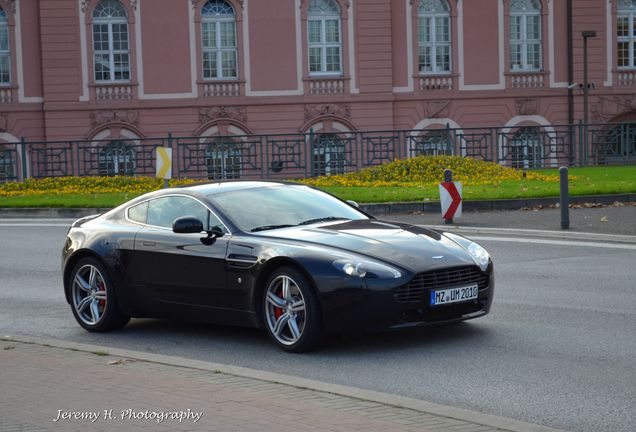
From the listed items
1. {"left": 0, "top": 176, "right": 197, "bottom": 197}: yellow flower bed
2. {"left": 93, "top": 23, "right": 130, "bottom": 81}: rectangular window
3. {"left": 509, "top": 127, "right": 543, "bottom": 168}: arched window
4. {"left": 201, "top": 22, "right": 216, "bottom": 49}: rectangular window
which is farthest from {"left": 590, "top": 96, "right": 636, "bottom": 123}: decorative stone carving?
{"left": 0, "top": 176, "right": 197, "bottom": 197}: yellow flower bed

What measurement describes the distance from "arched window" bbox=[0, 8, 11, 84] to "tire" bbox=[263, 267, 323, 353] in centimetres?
3554

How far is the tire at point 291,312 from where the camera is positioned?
29.5 feet

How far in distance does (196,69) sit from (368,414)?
1440 inches

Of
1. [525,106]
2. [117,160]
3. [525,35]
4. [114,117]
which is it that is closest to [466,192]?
[117,160]

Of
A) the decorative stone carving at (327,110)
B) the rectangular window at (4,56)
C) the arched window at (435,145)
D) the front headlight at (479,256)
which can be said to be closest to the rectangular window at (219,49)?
the decorative stone carving at (327,110)

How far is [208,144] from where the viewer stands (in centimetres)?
3100

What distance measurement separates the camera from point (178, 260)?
32.9 feet

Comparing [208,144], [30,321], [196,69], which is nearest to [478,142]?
[208,144]

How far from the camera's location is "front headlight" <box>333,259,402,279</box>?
29.1 feet

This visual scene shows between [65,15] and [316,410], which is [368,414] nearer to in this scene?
[316,410]

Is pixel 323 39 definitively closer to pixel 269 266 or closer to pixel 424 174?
pixel 424 174

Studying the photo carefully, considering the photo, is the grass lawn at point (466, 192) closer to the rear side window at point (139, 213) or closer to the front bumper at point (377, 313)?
the rear side window at point (139, 213)

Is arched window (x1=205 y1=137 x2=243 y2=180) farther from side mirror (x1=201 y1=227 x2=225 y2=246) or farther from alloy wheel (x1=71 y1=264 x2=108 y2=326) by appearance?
side mirror (x1=201 y1=227 x2=225 y2=246)

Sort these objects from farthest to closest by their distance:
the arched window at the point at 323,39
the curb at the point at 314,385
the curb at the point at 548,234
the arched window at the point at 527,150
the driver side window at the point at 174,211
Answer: the arched window at the point at 323,39 → the arched window at the point at 527,150 → the curb at the point at 548,234 → the driver side window at the point at 174,211 → the curb at the point at 314,385
